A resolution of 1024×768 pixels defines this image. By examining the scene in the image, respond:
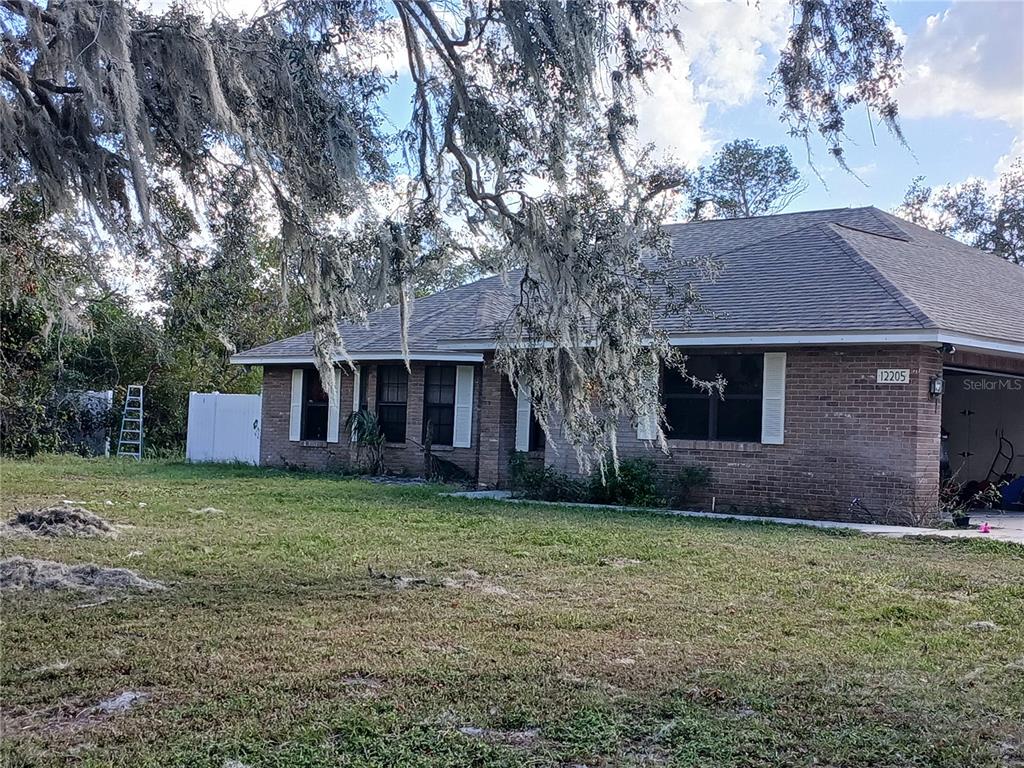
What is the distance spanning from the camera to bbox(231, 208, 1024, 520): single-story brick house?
1215 cm

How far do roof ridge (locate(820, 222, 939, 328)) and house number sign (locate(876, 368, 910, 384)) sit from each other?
2.22ft

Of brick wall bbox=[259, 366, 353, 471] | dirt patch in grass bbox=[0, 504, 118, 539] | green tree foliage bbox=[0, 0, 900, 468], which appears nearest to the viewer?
green tree foliage bbox=[0, 0, 900, 468]

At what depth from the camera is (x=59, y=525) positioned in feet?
30.5

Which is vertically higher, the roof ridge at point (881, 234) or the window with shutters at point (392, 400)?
the roof ridge at point (881, 234)

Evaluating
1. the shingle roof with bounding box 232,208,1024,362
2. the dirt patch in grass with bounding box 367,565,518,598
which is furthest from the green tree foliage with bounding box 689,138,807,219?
the dirt patch in grass with bounding box 367,565,518,598

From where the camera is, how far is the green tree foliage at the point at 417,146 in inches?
252

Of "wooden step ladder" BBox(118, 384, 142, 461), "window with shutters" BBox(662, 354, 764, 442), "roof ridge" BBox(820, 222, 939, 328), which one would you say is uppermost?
"roof ridge" BBox(820, 222, 939, 328)

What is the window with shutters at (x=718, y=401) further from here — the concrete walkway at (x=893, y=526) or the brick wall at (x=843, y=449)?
the concrete walkway at (x=893, y=526)

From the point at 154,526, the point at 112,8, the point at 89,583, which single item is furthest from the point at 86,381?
the point at 112,8

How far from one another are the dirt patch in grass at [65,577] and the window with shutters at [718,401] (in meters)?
7.68

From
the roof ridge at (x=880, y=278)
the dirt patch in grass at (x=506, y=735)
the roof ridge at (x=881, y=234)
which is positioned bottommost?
the dirt patch in grass at (x=506, y=735)

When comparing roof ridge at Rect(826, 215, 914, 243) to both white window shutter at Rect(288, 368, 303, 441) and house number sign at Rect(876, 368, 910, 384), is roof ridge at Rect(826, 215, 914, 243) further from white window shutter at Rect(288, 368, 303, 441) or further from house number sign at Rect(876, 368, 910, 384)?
white window shutter at Rect(288, 368, 303, 441)

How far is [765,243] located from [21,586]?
12316 mm

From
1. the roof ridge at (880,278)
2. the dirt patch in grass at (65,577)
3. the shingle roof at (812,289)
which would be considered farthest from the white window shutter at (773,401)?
the dirt patch in grass at (65,577)
